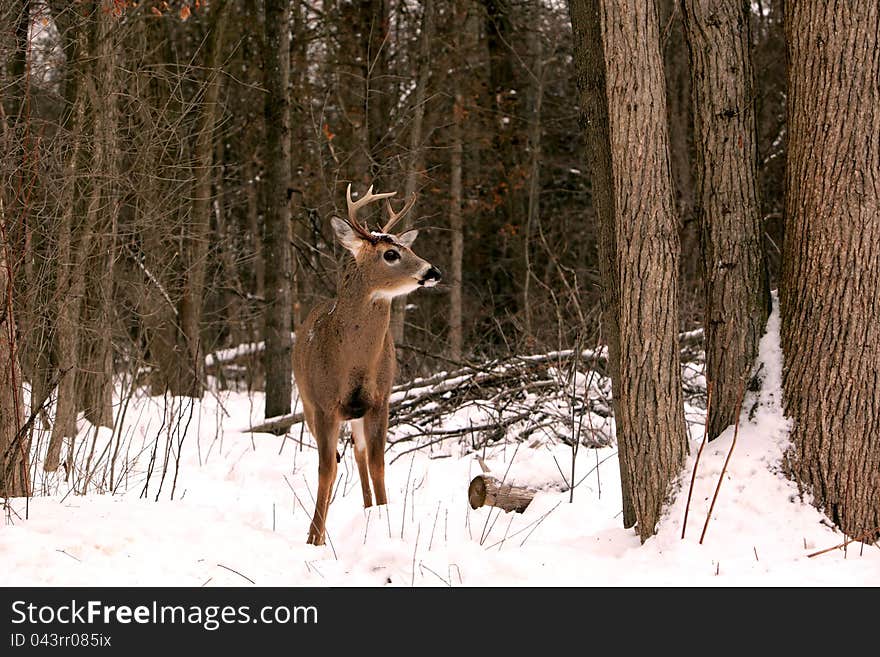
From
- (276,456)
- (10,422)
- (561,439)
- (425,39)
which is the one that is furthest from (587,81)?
(425,39)

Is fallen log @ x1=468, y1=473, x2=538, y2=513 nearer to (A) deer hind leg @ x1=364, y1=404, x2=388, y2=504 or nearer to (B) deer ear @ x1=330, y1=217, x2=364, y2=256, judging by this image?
(A) deer hind leg @ x1=364, y1=404, x2=388, y2=504

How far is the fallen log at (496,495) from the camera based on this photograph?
6449mm

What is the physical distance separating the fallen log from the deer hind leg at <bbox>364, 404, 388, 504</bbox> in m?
0.63

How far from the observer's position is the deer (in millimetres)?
6109

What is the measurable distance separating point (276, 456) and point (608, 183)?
16.6 feet

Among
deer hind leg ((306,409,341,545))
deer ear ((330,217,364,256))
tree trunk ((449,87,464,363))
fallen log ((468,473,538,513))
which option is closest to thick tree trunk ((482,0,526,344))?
tree trunk ((449,87,464,363))

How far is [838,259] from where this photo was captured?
469 centimetres

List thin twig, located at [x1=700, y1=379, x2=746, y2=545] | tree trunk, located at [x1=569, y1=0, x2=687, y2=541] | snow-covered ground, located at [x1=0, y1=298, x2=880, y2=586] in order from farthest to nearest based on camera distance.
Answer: tree trunk, located at [x1=569, y1=0, x2=687, y2=541] → thin twig, located at [x1=700, y1=379, x2=746, y2=545] → snow-covered ground, located at [x1=0, y1=298, x2=880, y2=586]

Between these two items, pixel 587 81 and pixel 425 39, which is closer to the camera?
pixel 587 81

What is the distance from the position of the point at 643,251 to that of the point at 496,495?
7.32 ft
